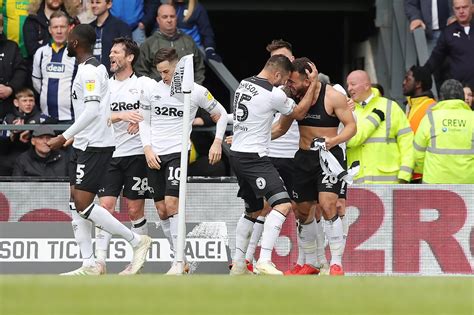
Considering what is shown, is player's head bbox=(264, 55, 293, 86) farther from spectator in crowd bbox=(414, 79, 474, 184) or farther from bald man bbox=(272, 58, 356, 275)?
spectator in crowd bbox=(414, 79, 474, 184)

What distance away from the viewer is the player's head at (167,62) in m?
12.8

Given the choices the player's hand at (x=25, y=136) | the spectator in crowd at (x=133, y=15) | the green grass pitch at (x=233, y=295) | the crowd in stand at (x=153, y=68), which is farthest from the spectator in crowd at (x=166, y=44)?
the green grass pitch at (x=233, y=295)

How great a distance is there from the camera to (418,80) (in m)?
14.9

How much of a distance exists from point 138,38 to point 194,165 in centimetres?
171

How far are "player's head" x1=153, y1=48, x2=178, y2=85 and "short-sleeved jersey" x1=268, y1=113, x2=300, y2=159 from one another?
1.26m

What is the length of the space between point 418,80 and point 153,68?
3.06 metres

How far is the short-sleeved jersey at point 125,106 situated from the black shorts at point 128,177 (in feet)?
0.24

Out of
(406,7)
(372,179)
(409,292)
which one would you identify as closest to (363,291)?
(409,292)

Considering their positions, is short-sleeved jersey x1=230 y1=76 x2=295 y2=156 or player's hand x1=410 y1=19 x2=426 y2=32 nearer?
short-sleeved jersey x1=230 y1=76 x2=295 y2=156

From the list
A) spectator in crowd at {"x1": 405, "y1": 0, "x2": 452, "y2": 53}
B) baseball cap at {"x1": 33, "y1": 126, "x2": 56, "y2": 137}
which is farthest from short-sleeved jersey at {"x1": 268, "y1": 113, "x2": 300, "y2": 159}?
spectator in crowd at {"x1": 405, "y1": 0, "x2": 452, "y2": 53}

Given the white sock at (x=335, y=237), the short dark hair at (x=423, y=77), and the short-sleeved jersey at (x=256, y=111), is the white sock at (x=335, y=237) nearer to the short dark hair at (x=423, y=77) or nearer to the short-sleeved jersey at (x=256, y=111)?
the short-sleeved jersey at (x=256, y=111)

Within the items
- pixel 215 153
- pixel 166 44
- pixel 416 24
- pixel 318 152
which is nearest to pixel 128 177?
pixel 215 153

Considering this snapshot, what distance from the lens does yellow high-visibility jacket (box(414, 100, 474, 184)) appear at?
1407 centimetres

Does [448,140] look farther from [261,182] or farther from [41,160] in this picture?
[41,160]
